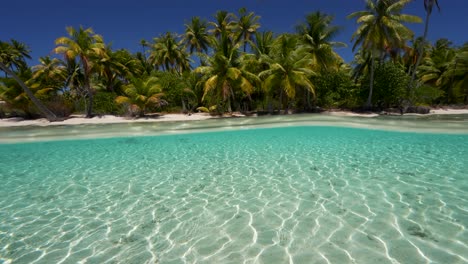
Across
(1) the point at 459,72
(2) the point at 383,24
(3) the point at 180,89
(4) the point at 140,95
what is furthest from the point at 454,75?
(4) the point at 140,95

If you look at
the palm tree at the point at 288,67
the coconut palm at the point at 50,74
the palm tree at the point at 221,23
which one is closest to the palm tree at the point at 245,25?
the palm tree at the point at 221,23

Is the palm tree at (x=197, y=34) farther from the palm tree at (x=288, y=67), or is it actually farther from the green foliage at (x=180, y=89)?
the palm tree at (x=288, y=67)

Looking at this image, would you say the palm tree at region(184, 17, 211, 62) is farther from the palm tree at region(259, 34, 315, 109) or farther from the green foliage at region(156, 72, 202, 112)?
the palm tree at region(259, 34, 315, 109)

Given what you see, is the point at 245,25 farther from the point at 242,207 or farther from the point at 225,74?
the point at 242,207

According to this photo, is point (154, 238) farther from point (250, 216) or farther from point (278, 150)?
point (278, 150)

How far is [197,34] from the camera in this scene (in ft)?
113

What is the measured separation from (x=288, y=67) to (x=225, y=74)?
5520mm

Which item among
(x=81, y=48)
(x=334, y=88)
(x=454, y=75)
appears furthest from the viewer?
(x=454, y=75)

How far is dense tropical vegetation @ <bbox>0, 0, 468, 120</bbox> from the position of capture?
823 inches

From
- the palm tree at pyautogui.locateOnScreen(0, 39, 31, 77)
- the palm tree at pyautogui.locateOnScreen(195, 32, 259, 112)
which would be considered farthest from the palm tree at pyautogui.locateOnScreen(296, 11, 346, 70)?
the palm tree at pyautogui.locateOnScreen(0, 39, 31, 77)

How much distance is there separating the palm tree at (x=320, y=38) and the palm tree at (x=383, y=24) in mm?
2405

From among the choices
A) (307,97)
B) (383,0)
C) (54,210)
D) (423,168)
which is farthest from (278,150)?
(383,0)

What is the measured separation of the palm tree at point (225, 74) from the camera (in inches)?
847

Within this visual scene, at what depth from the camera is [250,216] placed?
162 inches
